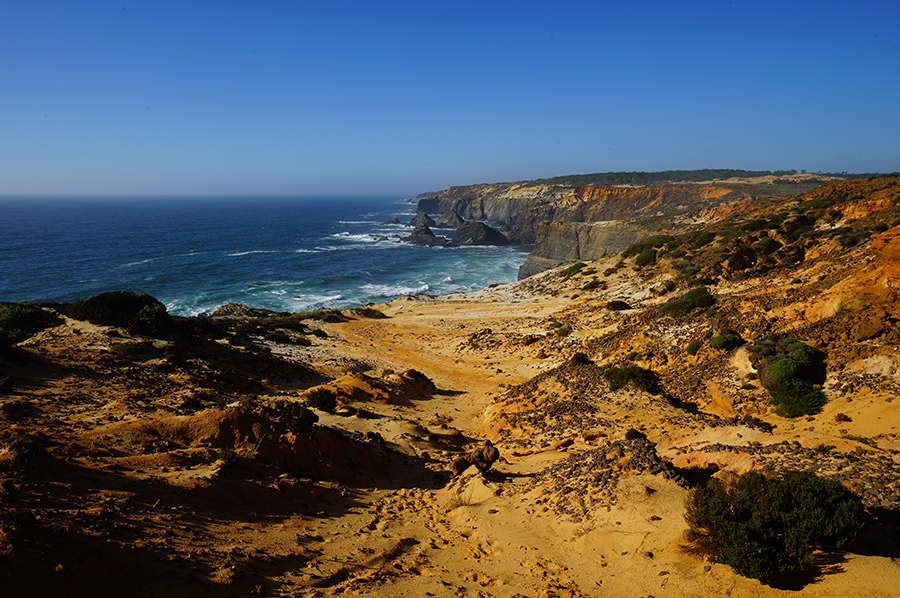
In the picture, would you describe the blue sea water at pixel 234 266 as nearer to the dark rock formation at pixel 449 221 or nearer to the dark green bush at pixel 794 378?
the dark rock formation at pixel 449 221

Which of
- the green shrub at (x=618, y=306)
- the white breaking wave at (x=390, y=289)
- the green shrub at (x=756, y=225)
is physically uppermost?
the green shrub at (x=756, y=225)

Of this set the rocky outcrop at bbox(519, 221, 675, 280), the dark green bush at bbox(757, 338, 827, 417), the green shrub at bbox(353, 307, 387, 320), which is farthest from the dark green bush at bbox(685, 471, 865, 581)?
the rocky outcrop at bbox(519, 221, 675, 280)

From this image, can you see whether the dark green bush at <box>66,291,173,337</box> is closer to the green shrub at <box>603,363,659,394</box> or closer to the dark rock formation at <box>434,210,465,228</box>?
the green shrub at <box>603,363,659,394</box>

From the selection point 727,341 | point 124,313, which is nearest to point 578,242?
point 727,341

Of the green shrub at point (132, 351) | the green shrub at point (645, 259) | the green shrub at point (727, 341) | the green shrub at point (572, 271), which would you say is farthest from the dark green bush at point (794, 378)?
the green shrub at point (572, 271)

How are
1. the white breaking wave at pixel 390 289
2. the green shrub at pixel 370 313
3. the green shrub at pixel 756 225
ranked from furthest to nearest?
the white breaking wave at pixel 390 289 < the green shrub at pixel 370 313 < the green shrub at pixel 756 225

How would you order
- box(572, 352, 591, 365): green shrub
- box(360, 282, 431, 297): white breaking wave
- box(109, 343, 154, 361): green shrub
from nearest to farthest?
box(109, 343, 154, 361): green shrub < box(572, 352, 591, 365): green shrub < box(360, 282, 431, 297): white breaking wave

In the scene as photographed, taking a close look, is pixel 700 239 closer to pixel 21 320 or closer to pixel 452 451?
pixel 452 451
